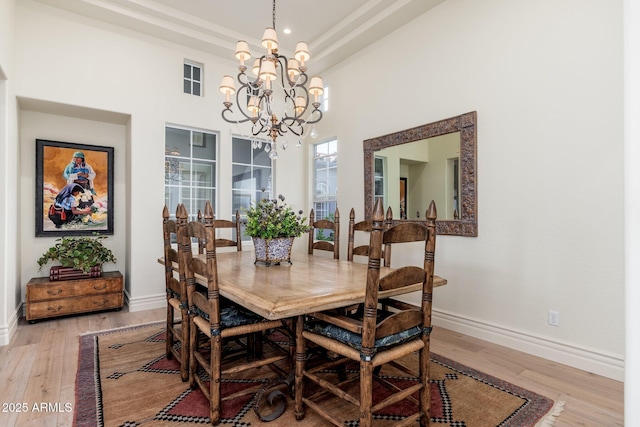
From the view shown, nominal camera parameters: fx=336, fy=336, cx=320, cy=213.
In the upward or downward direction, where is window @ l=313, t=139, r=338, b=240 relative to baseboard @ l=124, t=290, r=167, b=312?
upward

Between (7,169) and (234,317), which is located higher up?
(7,169)

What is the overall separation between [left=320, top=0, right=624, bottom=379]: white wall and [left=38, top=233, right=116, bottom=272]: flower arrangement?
12.8ft

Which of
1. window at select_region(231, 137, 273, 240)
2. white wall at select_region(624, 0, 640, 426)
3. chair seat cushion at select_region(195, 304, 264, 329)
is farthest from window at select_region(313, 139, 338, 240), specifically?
white wall at select_region(624, 0, 640, 426)

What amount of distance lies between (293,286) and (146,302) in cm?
310

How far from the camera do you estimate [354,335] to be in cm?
166

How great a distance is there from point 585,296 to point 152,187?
4.50 metres

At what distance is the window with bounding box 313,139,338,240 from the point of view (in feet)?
16.5

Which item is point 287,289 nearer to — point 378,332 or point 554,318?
point 378,332

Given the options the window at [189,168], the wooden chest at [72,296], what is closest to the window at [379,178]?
the window at [189,168]

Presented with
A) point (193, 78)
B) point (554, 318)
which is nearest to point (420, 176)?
point (554, 318)

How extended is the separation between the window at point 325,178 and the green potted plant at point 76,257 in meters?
2.87

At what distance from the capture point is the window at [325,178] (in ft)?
16.5

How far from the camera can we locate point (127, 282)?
14.3 ft

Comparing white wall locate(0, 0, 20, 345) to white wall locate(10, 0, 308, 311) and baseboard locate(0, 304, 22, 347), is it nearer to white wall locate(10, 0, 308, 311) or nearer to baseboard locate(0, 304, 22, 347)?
baseboard locate(0, 304, 22, 347)
